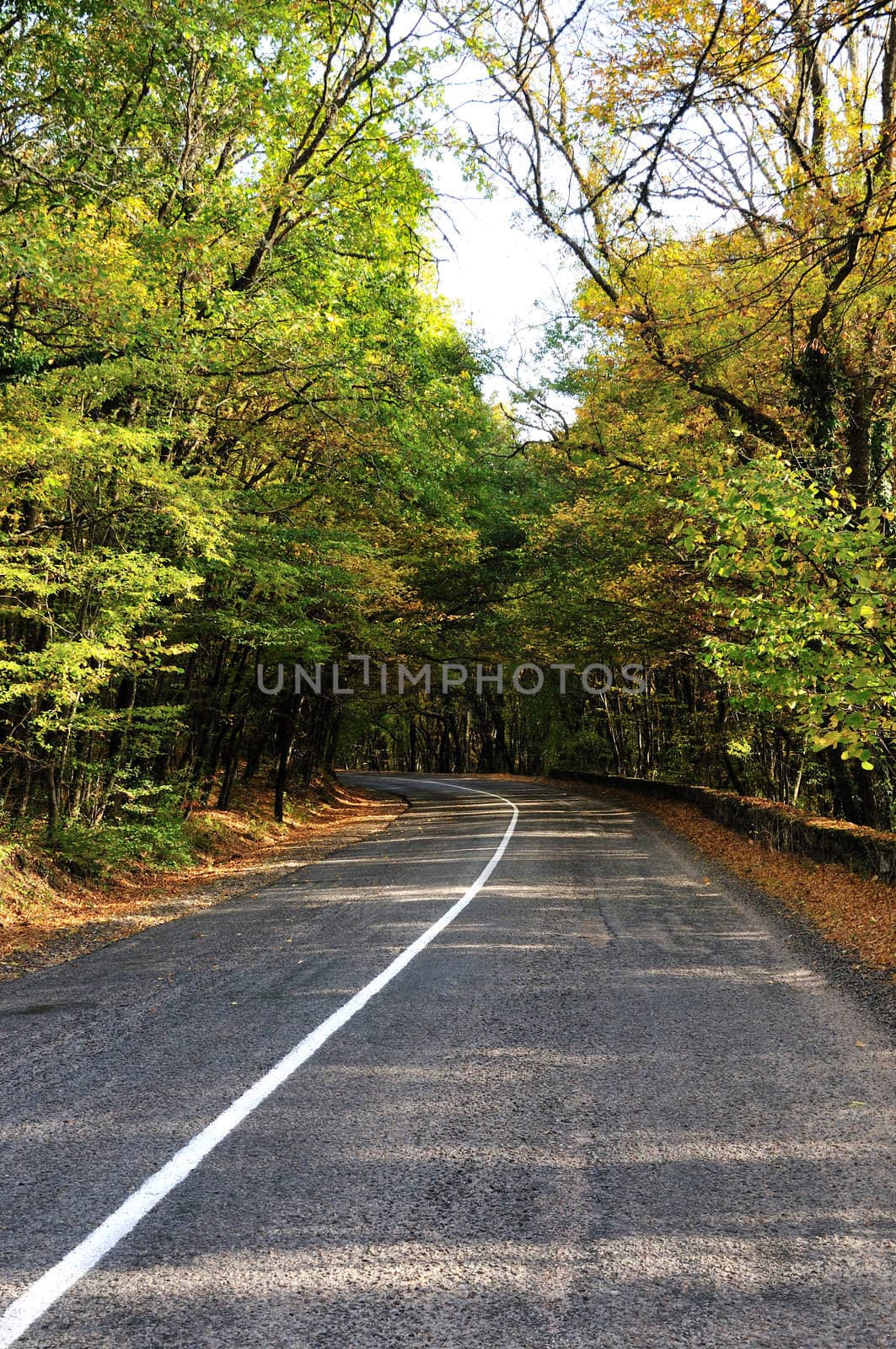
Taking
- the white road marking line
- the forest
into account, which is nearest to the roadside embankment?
the forest

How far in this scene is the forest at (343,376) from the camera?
7.38m

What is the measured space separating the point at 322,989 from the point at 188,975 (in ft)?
4.16

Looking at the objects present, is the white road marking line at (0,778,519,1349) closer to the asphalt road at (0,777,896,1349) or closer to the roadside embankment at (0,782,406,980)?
the asphalt road at (0,777,896,1349)

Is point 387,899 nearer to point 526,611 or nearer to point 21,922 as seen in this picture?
point 21,922

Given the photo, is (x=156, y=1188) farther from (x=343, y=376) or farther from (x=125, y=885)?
(x=343, y=376)

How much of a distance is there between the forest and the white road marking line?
13.9 ft

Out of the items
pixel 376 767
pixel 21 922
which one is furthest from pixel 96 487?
pixel 376 767

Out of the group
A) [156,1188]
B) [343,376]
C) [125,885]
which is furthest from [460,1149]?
[343,376]

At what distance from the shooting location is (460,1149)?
3746 mm

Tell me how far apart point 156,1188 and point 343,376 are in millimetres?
11286

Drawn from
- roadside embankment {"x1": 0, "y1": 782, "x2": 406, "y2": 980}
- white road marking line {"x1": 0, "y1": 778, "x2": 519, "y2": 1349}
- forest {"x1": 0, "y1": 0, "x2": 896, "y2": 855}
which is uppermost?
forest {"x1": 0, "y1": 0, "x2": 896, "y2": 855}

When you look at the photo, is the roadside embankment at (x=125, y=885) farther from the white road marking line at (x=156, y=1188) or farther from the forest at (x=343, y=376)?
the white road marking line at (x=156, y=1188)

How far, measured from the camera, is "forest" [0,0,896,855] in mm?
7379

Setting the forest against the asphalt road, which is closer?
the asphalt road
